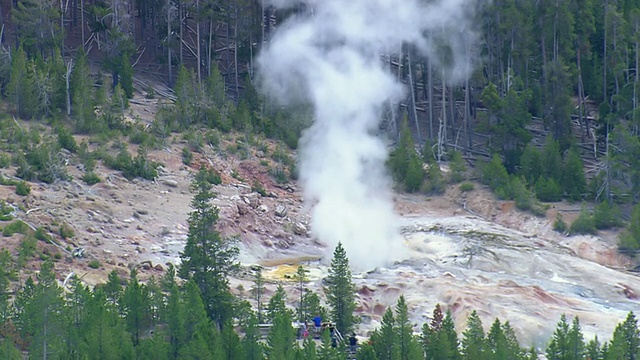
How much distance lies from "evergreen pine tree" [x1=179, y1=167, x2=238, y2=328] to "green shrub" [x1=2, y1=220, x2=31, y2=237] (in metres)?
4.65

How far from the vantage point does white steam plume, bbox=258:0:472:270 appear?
5897 cm

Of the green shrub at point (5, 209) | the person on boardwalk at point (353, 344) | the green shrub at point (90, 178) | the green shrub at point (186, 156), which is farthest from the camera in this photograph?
the green shrub at point (186, 156)

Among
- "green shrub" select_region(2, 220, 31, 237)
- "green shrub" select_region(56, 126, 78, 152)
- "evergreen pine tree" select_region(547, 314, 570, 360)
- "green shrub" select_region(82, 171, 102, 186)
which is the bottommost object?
"evergreen pine tree" select_region(547, 314, 570, 360)

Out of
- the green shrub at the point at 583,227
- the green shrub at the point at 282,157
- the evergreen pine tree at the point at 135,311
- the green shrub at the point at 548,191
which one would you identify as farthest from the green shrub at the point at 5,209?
the green shrub at the point at 548,191

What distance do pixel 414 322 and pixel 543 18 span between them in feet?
77.4

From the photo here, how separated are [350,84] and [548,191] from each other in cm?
753

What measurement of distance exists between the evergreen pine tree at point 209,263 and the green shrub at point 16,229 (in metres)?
4.65

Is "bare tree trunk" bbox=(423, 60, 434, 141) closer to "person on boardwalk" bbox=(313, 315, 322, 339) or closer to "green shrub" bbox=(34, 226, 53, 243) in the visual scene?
"green shrub" bbox=(34, 226, 53, 243)

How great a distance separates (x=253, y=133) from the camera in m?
65.6

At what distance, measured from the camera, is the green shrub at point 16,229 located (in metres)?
50.9

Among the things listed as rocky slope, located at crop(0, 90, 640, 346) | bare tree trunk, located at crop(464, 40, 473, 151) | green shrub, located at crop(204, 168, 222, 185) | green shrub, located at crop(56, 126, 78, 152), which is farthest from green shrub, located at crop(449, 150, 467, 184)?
green shrub, located at crop(56, 126, 78, 152)

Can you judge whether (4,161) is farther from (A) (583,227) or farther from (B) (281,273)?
(A) (583,227)

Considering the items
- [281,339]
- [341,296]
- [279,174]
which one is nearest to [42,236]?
[341,296]

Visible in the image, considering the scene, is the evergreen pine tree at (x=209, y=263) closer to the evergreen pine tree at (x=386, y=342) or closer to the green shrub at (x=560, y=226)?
the evergreen pine tree at (x=386, y=342)
